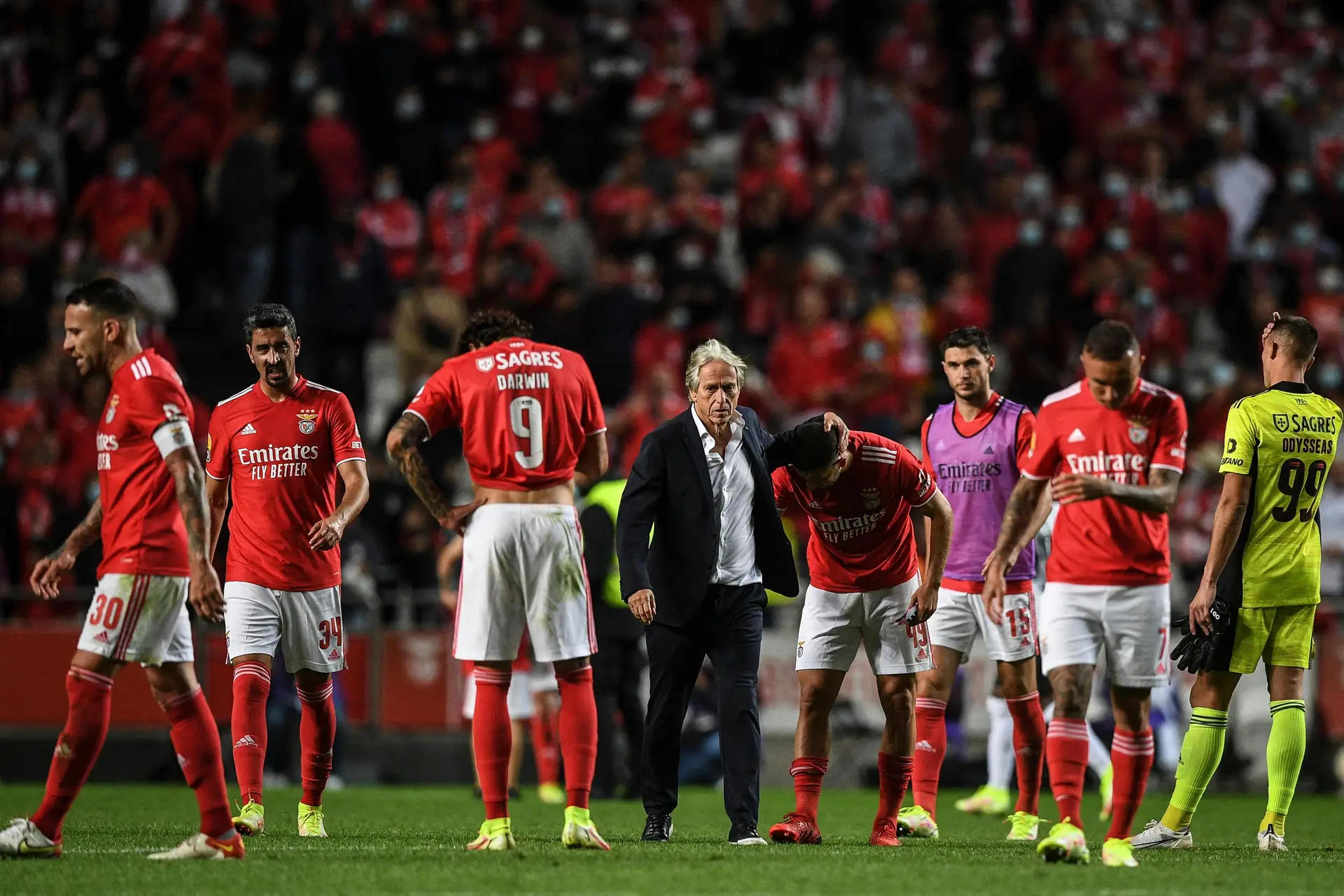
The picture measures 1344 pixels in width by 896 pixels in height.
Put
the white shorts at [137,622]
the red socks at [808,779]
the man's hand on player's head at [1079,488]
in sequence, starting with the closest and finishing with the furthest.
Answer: the white shorts at [137,622] → the man's hand on player's head at [1079,488] → the red socks at [808,779]

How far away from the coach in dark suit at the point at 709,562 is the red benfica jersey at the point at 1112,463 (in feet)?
3.92

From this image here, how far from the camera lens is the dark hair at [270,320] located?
9281 mm

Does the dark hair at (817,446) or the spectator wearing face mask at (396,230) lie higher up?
the spectator wearing face mask at (396,230)

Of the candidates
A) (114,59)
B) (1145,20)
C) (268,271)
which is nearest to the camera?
(268,271)

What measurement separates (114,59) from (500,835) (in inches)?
568

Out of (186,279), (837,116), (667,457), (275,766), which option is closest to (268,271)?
(186,279)

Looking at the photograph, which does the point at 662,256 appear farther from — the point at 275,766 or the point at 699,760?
the point at 275,766

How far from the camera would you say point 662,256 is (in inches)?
766

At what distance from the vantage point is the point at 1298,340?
8.97 metres

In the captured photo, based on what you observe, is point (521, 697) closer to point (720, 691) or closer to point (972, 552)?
point (972, 552)

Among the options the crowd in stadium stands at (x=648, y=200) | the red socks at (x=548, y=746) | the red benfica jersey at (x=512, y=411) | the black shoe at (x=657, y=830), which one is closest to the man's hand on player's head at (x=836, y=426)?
the red benfica jersey at (x=512, y=411)

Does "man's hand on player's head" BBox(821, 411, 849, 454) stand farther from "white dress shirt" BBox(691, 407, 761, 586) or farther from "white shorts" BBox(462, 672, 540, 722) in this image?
"white shorts" BBox(462, 672, 540, 722)

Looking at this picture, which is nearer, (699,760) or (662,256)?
(699,760)

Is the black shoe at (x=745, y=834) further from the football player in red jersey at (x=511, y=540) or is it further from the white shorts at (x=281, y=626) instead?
the white shorts at (x=281, y=626)
